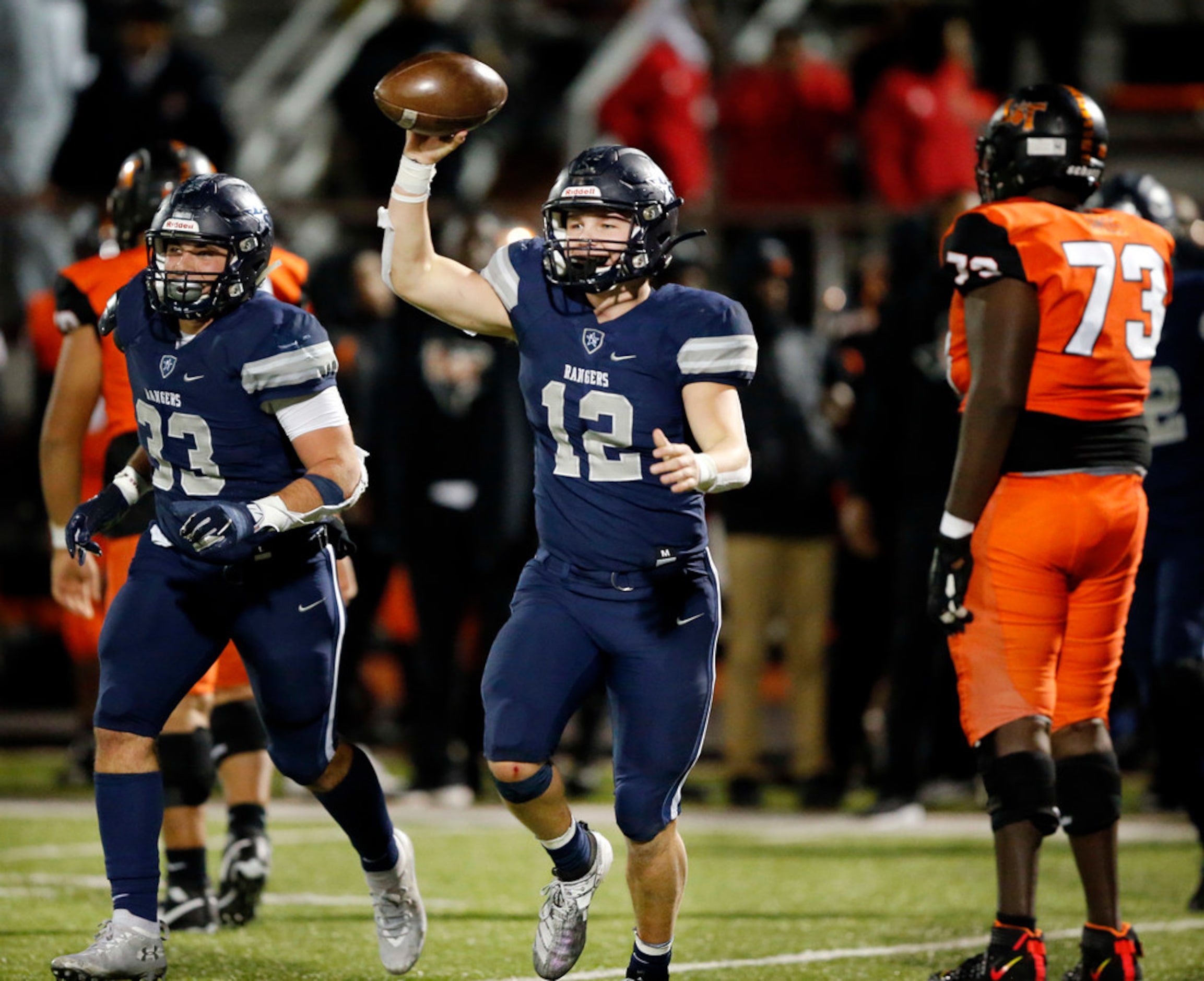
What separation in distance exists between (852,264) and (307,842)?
4.81 metres

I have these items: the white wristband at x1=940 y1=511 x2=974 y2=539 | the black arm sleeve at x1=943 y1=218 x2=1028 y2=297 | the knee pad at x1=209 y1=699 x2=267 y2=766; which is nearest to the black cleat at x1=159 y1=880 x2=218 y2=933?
the knee pad at x1=209 y1=699 x2=267 y2=766

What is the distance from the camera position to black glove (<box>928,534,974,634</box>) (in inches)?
169

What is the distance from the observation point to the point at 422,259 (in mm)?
4176

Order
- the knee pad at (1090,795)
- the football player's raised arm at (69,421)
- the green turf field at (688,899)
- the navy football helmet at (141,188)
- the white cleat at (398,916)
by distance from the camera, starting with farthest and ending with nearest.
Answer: the navy football helmet at (141,188) → the football player's raised arm at (69,421) → the green turf field at (688,899) → the white cleat at (398,916) → the knee pad at (1090,795)

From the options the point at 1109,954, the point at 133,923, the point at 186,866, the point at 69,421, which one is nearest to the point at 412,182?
the point at 69,421

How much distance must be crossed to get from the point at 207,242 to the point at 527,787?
144cm

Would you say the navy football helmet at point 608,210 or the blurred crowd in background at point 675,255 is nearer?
the navy football helmet at point 608,210

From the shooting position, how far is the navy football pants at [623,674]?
13.2 ft

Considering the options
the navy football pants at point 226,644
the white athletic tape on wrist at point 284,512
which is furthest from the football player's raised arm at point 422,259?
the navy football pants at point 226,644

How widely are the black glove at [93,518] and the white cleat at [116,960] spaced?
33.8 inches

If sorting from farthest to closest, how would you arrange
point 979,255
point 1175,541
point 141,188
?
point 1175,541
point 141,188
point 979,255

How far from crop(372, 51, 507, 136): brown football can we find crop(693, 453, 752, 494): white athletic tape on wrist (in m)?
0.94

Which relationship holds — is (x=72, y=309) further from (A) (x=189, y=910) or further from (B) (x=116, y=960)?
(B) (x=116, y=960)

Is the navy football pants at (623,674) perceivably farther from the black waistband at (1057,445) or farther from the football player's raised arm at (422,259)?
the black waistband at (1057,445)
